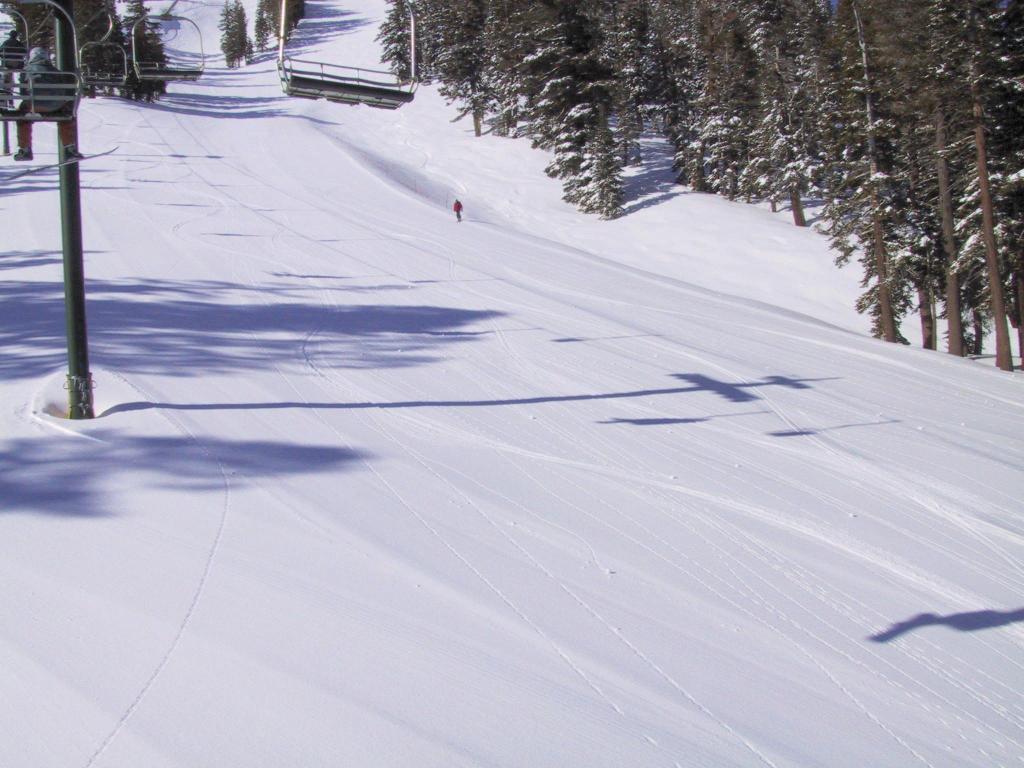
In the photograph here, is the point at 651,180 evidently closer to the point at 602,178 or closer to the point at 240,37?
the point at 602,178

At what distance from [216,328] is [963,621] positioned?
11.0 m

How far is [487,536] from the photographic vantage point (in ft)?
22.7

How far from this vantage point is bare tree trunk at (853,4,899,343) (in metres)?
24.9

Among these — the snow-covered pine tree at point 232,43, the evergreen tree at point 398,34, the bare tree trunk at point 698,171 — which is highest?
the snow-covered pine tree at point 232,43

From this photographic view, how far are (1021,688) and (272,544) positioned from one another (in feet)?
16.5

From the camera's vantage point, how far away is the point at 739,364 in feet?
46.9

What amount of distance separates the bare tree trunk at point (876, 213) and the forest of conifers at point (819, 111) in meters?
0.06

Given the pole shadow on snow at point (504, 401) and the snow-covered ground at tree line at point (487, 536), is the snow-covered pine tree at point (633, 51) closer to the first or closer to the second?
the snow-covered ground at tree line at point (487, 536)

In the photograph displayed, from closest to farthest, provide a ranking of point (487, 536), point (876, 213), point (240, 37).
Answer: point (487, 536) < point (876, 213) < point (240, 37)

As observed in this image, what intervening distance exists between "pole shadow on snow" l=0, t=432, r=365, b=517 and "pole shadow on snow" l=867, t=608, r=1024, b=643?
4.82 m

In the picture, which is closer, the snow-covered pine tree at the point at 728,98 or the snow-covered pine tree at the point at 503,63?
the snow-covered pine tree at the point at 728,98

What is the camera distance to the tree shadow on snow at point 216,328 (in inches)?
444

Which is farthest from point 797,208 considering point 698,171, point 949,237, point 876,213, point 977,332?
point 949,237

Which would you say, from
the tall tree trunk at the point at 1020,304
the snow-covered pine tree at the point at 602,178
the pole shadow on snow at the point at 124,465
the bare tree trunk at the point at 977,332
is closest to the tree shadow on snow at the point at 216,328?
the pole shadow on snow at the point at 124,465
